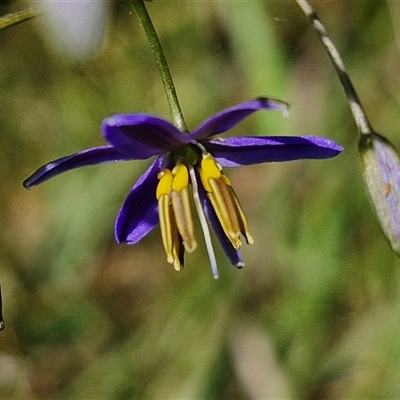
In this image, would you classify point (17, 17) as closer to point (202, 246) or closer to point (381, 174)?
point (381, 174)

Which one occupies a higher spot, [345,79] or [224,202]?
[345,79]

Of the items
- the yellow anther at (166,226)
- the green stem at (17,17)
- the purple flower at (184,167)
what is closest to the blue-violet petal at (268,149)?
the purple flower at (184,167)

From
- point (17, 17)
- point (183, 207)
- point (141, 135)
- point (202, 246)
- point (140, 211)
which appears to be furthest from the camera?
point (202, 246)

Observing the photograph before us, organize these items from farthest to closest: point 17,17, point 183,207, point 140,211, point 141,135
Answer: point 140,211, point 183,207, point 141,135, point 17,17

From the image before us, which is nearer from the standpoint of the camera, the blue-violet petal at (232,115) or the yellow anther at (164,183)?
the blue-violet petal at (232,115)

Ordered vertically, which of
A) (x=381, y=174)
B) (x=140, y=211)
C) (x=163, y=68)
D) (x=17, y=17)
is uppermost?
(x=17, y=17)

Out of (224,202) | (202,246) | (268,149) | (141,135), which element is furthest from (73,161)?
(202,246)

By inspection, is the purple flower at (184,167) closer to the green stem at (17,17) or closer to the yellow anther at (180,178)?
the yellow anther at (180,178)
